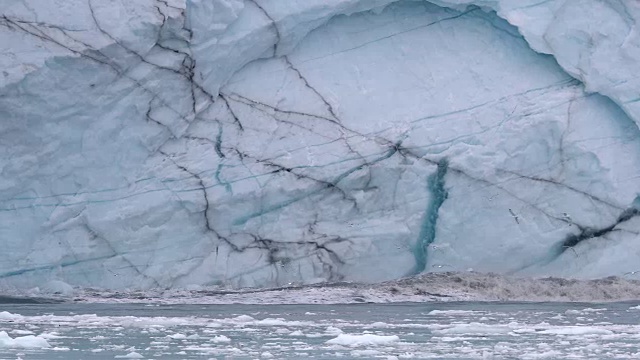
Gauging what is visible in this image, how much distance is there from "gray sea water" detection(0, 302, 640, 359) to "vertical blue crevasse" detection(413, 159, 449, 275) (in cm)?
59

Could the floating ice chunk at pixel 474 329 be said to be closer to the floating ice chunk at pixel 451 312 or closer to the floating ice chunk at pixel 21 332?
the floating ice chunk at pixel 451 312

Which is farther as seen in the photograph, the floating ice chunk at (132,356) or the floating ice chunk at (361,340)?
the floating ice chunk at (361,340)

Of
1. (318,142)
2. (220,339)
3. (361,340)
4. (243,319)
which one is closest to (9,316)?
(243,319)

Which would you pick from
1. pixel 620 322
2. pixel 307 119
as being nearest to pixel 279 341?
pixel 620 322

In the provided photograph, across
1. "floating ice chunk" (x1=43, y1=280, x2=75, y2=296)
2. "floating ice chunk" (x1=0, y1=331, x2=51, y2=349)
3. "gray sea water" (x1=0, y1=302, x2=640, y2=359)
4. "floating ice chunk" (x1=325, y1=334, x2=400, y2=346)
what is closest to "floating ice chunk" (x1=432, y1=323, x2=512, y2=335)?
"gray sea water" (x1=0, y1=302, x2=640, y2=359)

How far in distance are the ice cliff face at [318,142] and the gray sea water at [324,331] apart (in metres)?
0.55

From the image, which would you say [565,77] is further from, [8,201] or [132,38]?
[8,201]

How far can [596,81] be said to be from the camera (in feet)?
29.3

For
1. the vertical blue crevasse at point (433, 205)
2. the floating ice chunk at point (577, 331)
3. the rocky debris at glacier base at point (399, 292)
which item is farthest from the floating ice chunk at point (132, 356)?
the vertical blue crevasse at point (433, 205)

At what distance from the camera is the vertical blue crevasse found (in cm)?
887

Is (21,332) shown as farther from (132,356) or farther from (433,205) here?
(433,205)

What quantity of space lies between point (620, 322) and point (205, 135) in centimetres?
317

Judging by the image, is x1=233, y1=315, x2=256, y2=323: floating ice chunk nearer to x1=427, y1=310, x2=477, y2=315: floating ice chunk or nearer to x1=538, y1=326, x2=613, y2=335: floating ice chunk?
x1=427, y1=310, x2=477, y2=315: floating ice chunk

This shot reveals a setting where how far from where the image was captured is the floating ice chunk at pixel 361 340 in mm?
6254
